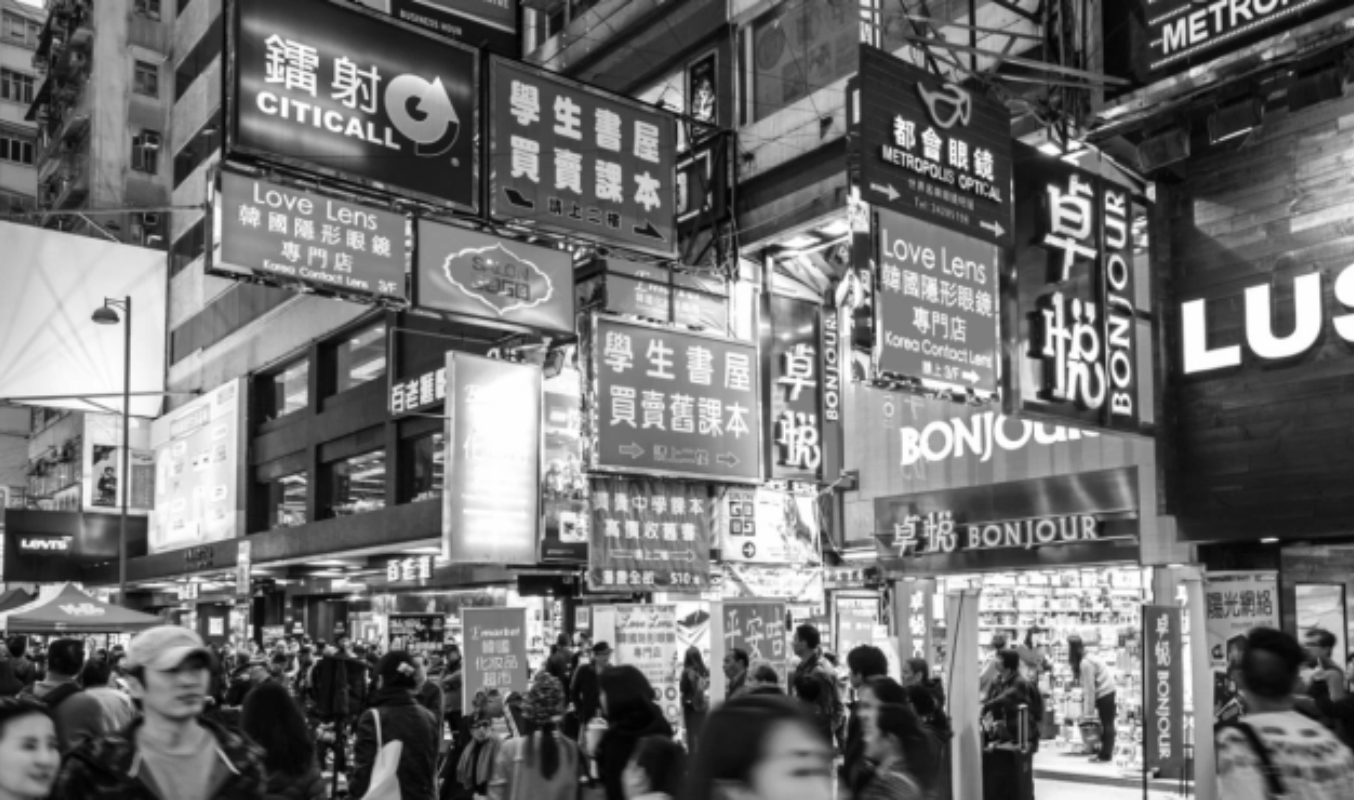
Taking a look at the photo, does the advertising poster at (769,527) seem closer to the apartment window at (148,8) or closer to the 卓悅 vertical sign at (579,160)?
the 卓悅 vertical sign at (579,160)

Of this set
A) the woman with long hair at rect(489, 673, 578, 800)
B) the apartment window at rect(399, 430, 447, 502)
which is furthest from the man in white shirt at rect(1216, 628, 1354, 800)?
the apartment window at rect(399, 430, 447, 502)

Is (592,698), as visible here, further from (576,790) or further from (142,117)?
(142,117)

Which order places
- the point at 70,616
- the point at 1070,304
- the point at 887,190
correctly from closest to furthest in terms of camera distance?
1. the point at 887,190
2. the point at 1070,304
3. the point at 70,616

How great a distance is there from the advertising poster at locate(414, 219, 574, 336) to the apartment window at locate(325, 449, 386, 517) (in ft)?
55.9

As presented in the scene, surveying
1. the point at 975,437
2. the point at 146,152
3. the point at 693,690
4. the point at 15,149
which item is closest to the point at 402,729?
the point at 693,690

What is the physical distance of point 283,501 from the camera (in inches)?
1391

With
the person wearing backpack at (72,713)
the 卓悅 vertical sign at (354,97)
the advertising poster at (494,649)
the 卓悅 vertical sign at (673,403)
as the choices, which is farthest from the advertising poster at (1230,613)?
the person wearing backpack at (72,713)

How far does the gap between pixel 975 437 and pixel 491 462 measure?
20.4 ft

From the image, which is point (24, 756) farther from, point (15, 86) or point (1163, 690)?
point (15, 86)

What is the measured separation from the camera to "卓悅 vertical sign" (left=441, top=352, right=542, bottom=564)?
17281 mm

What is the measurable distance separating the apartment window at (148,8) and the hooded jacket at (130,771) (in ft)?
159

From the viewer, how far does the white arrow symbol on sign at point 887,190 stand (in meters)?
10.7

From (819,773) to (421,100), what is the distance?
11129mm

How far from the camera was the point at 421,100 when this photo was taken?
41.8ft
